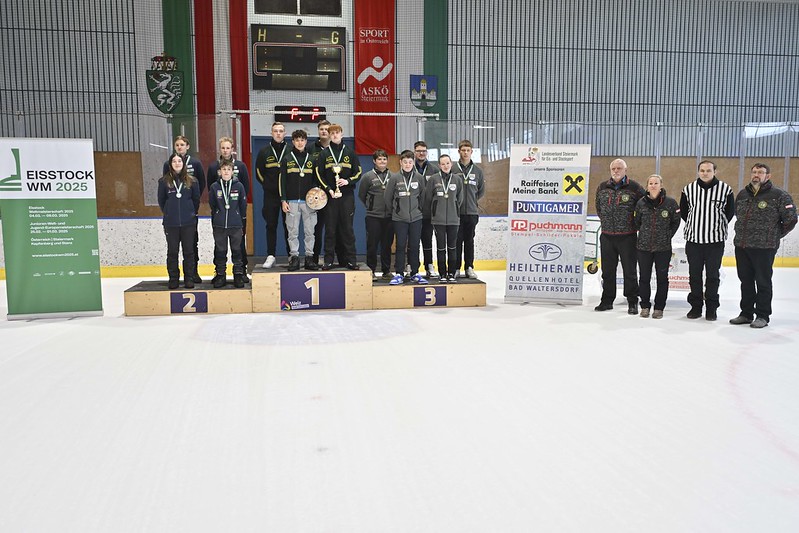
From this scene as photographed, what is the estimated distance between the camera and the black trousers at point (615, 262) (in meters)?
6.18

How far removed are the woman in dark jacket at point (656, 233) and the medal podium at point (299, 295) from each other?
1608 mm

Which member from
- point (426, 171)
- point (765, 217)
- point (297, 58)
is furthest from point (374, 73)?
point (765, 217)

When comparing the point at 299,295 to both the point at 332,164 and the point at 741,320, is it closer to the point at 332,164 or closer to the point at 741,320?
the point at 332,164

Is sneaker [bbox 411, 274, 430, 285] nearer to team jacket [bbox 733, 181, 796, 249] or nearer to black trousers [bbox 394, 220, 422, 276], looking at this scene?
black trousers [bbox 394, 220, 422, 276]

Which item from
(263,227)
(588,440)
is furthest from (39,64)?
(588,440)

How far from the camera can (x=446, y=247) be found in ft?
22.3

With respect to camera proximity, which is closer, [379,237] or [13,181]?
[13,181]

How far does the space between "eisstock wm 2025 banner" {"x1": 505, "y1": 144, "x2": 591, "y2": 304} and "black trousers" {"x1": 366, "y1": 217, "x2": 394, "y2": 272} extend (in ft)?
4.50

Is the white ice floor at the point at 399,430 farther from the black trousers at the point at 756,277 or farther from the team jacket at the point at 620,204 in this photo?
the team jacket at the point at 620,204

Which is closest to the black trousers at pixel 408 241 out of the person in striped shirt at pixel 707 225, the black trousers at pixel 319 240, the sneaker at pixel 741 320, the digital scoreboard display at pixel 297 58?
the black trousers at pixel 319 240

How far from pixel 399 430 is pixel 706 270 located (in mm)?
4040

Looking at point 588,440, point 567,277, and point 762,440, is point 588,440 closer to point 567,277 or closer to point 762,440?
point 762,440

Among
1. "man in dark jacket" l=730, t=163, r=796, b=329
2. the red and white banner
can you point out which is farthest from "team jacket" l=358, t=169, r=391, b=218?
the red and white banner

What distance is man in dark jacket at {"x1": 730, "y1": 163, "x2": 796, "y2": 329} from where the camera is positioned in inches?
212
